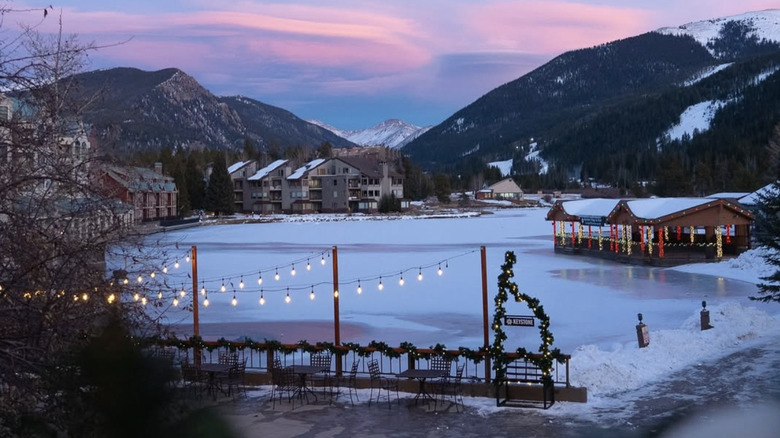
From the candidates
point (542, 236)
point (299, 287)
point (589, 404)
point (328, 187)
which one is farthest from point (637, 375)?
point (328, 187)

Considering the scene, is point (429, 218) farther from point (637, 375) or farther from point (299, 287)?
point (637, 375)

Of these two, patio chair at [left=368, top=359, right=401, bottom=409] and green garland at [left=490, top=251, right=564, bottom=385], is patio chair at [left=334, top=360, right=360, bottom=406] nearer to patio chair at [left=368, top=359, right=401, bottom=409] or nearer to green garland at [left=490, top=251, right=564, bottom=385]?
patio chair at [left=368, top=359, right=401, bottom=409]

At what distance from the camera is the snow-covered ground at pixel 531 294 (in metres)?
14.8

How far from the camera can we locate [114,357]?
335 centimetres

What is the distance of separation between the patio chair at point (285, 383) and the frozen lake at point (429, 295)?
9.85 feet

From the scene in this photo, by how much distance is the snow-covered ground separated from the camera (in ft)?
48.5

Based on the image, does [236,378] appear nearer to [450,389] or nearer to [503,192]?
[450,389]

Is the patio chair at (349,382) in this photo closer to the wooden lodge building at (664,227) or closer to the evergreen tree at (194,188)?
the wooden lodge building at (664,227)

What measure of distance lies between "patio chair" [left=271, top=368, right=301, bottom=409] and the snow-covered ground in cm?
306

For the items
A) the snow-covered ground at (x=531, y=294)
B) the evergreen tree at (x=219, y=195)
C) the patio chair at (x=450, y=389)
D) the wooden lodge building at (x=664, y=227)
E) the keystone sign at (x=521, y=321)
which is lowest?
the patio chair at (x=450, y=389)

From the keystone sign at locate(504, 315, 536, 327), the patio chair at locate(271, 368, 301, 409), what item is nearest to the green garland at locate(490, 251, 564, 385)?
the keystone sign at locate(504, 315, 536, 327)

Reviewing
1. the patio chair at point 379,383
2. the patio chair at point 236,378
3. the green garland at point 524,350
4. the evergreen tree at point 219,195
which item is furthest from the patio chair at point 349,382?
the evergreen tree at point 219,195

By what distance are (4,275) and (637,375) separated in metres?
10.8

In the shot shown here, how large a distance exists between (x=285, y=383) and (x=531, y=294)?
13.5 meters
